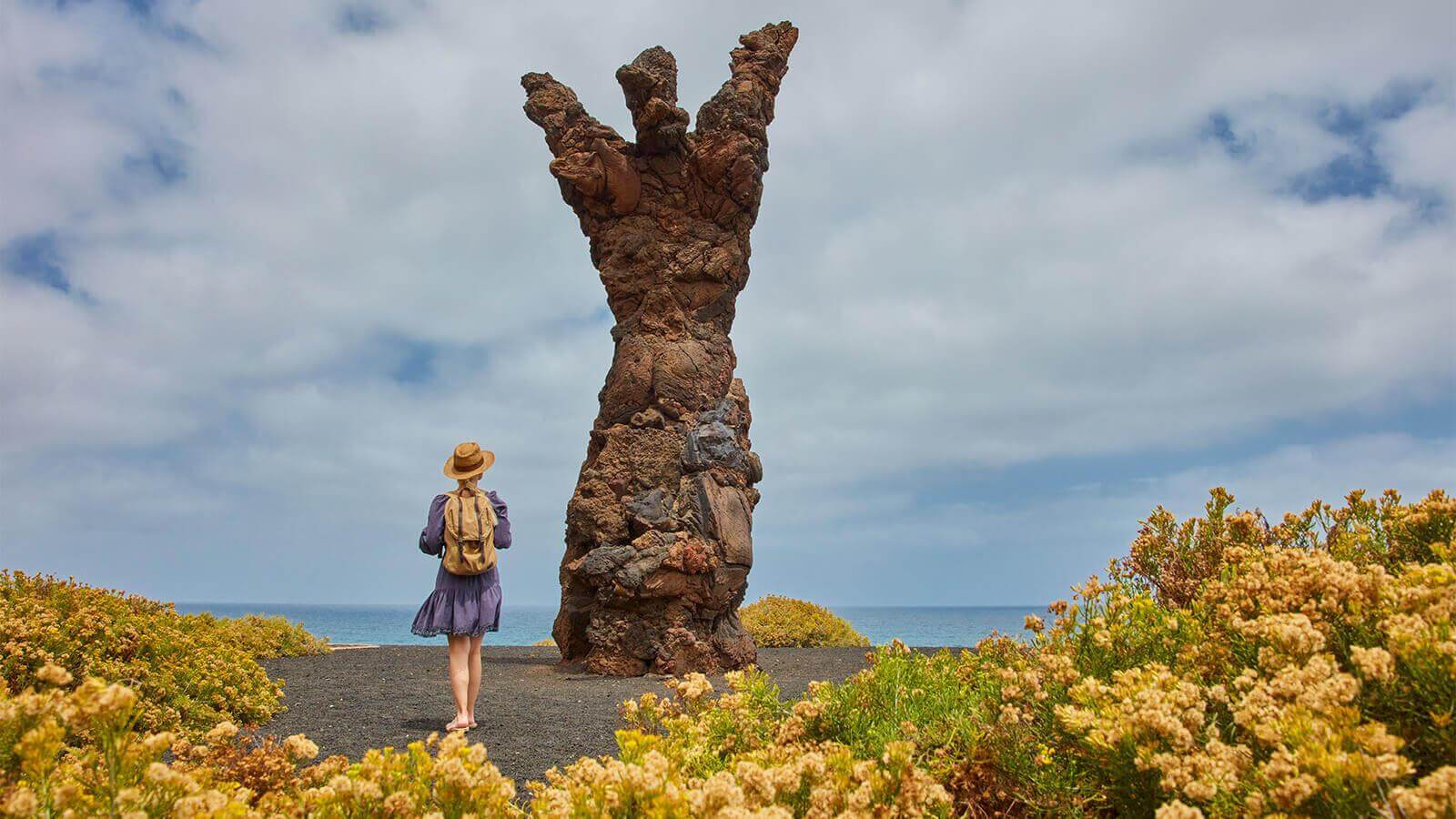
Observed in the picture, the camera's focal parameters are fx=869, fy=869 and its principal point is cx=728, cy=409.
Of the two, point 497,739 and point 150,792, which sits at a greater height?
point 150,792

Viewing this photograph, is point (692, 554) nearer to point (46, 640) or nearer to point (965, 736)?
point (46, 640)

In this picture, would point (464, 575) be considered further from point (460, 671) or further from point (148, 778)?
point (148, 778)

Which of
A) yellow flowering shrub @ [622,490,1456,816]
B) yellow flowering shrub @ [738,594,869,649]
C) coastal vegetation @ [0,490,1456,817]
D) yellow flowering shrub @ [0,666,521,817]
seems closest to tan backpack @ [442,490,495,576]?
yellow flowering shrub @ [622,490,1456,816]

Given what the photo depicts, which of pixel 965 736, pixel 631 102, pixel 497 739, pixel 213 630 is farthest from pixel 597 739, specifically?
pixel 631 102

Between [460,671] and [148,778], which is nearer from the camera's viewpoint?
[148,778]

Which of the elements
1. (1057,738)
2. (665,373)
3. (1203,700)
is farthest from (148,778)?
(665,373)

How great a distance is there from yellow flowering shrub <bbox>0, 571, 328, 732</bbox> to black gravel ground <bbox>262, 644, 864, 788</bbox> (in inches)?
17.1

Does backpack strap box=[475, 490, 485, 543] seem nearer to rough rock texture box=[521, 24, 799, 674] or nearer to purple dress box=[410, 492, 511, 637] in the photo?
purple dress box=[410, 492, 511, 637]

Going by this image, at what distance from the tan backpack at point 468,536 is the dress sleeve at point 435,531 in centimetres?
7

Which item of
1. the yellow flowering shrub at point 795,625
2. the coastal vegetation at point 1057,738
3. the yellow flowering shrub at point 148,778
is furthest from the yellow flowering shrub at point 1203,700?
the yellow flowering shrub at point 795,625

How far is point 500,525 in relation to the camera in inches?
298

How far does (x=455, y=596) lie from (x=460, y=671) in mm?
613

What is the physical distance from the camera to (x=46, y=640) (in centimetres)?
681

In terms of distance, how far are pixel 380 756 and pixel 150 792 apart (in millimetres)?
529
